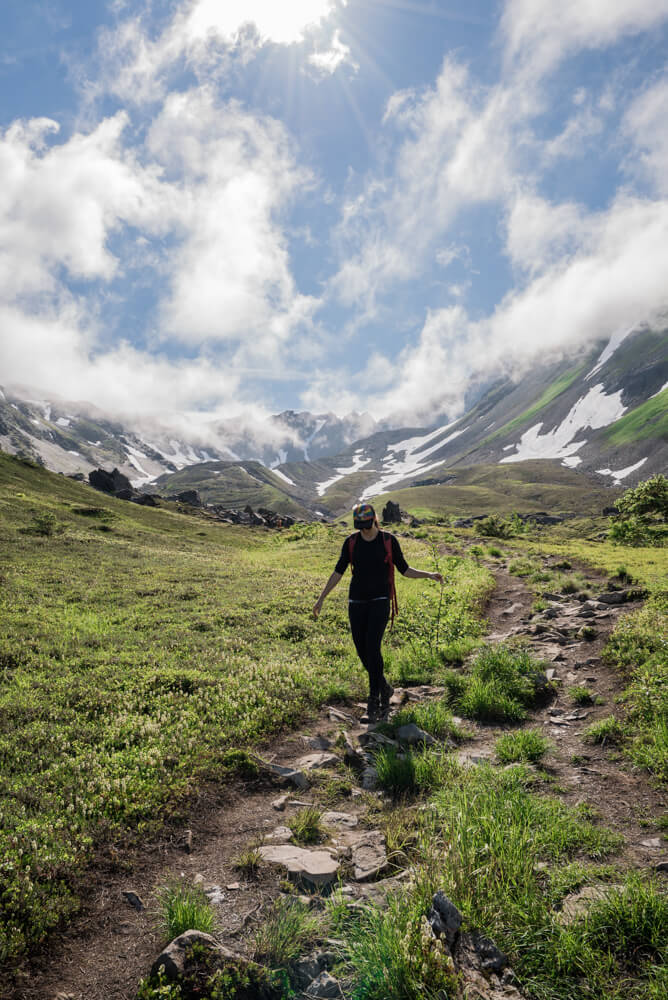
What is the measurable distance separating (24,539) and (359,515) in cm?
3256

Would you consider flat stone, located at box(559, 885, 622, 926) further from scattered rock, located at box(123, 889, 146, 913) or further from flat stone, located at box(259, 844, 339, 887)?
scattered rock, located at box(123, 889, 146, 913)

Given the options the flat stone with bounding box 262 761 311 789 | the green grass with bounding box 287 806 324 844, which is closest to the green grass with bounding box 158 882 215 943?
the green grass with bounding box 287 806 324 844

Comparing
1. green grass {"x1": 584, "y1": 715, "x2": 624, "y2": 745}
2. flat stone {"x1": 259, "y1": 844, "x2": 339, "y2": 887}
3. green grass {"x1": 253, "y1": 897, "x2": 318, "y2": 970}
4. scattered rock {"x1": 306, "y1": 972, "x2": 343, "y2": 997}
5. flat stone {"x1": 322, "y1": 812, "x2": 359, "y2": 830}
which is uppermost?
green grass {"x1": 584, "y1": 715, "x2": 624, "y2": 745}

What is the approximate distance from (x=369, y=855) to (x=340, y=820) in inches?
39.6

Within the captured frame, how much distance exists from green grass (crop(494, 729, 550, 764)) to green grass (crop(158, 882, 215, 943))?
15.7ft

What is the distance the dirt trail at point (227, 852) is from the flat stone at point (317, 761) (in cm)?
32

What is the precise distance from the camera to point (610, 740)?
7.75m

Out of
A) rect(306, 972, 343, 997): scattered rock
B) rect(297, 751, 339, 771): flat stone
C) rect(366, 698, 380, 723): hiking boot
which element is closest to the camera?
rect(306, 972, 343, 997): scattered rock

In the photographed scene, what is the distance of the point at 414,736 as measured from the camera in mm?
8141

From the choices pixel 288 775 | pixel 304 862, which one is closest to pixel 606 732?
pixel 288 775

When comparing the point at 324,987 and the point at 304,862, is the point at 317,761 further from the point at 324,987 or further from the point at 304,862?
the point at 324,987

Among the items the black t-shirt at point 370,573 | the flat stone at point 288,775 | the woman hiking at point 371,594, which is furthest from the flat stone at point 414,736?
the black t-shirt at point 370,573

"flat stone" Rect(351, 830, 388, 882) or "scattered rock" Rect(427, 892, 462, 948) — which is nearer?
"scattered rock" Rect(427, 892, 462, 948)

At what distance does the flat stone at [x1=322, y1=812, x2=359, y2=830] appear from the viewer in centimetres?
620
